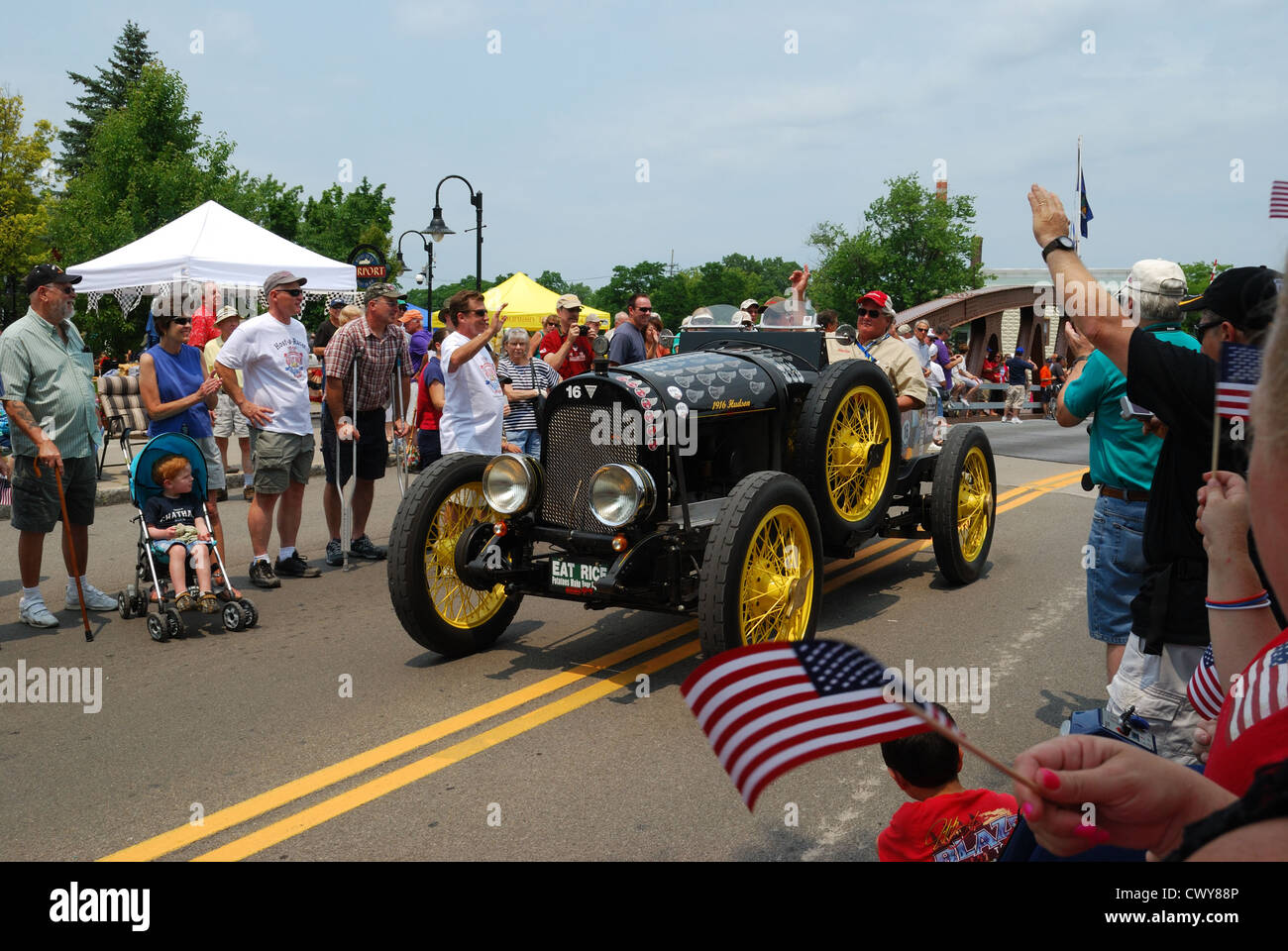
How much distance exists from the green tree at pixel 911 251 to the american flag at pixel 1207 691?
73480 millimetres

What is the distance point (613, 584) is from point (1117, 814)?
383cm

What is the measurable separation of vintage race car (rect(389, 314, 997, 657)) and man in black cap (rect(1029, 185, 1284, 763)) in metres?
1.88

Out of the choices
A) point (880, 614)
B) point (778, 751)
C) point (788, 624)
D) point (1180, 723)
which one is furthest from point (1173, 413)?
point (880, 614)

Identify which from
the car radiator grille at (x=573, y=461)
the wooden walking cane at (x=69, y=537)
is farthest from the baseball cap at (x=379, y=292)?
the car radiator grille at (x=573, y=461)

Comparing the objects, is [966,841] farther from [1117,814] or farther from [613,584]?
[613,584]

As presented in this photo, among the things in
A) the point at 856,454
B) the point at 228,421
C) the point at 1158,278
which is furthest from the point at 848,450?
the point at 228,421

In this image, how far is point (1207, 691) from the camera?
2807 millimetres

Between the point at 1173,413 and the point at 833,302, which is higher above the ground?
the point at 833,302

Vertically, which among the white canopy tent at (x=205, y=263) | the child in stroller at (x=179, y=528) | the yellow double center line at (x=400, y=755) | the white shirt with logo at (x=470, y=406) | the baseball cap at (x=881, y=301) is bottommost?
the yellow double center line at (x=400, y=755)

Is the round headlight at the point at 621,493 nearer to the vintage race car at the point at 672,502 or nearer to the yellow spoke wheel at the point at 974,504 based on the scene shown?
the vintage race car at the point at 672,502

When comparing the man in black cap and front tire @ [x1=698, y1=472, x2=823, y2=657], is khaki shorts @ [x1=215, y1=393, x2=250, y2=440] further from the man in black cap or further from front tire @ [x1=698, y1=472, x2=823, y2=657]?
the man in black cap

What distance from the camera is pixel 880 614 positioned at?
6.63 meters

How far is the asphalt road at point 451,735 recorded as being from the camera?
12.1 ft

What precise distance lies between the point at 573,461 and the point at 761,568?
4.16 feet
